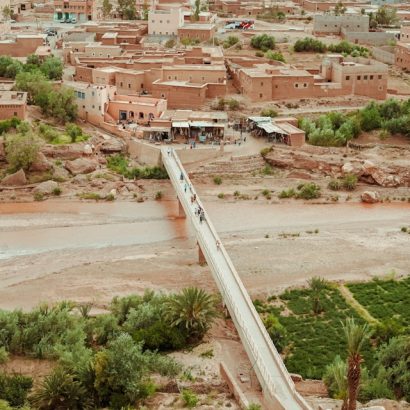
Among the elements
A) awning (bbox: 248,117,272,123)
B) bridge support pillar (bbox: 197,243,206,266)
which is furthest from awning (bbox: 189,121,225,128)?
bridge support pillar (bbox: 197,243,206,266)

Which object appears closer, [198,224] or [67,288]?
[67,288]

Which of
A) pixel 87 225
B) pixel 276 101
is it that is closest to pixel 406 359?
pixel 87 225

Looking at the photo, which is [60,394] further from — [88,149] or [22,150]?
[88,149]

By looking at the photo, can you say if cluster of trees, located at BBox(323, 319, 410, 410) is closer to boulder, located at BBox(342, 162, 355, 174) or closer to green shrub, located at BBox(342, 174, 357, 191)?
green shrub, located at BBox(342, 174, 357, 191)

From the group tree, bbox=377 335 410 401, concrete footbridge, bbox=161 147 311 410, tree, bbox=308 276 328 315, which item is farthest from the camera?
tree, bbox=308 276 328 315

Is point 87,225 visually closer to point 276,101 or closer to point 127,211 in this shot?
point 127,211

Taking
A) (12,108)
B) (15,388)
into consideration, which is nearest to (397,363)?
(15,388)
